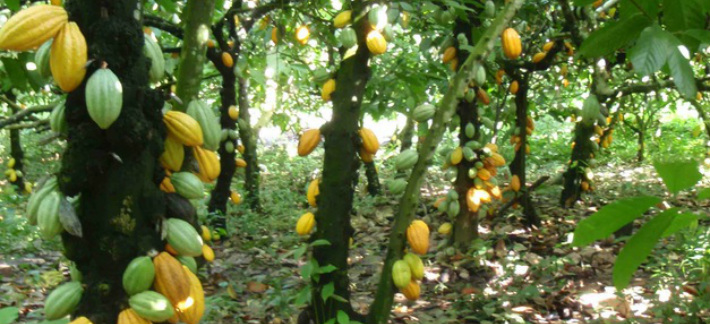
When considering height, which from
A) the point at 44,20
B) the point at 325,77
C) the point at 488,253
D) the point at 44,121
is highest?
the point at 325,77

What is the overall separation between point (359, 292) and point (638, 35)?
2539 mm

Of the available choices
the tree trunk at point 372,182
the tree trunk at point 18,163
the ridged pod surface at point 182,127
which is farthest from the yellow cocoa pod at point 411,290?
the tree trunk at point 18,163

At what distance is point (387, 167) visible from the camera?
882cm

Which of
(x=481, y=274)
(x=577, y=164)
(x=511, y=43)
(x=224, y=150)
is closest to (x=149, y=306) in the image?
(x=511, y=43)

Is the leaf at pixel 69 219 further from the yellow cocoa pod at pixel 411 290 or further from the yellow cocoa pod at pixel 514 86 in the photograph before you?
the yellow cocoa pod at pixel 514 86

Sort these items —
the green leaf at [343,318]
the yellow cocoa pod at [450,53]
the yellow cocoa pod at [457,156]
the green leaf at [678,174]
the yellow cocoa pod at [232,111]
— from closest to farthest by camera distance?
1. the green leaf at [678,174]
2. the green leaf at [343,318]
3. the yellow cocoa pod at [450,53]
4. the yellow cocoa pod at [457,156]
5. the yellow cocoa pod at [232,111]

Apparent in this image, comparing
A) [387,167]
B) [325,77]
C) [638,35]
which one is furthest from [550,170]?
[638,35]

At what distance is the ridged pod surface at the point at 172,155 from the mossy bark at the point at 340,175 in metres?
0.96

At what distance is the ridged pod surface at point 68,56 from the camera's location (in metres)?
1.15

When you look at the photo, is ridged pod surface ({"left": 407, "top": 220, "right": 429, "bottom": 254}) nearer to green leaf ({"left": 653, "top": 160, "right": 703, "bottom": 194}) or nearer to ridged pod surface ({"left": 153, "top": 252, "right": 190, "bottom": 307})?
ridged pod surface ({"left": 153, "top": 252, "right": 190, "bottom": 307})

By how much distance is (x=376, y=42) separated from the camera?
87.0 inches

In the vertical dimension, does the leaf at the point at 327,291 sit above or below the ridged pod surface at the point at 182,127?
below

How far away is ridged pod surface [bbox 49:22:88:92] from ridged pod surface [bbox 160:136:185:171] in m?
Result: 0.23

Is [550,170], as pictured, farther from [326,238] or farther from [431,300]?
[326,238]
